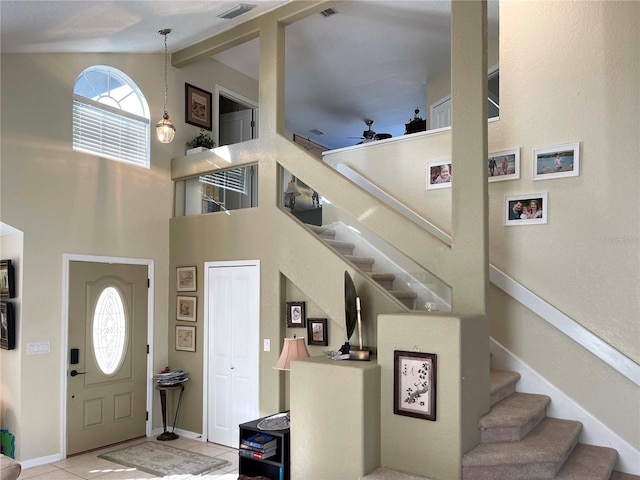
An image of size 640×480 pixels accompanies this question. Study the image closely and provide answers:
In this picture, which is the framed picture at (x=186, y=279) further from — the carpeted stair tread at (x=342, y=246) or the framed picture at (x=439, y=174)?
the framed picture at (x=439, y=174)

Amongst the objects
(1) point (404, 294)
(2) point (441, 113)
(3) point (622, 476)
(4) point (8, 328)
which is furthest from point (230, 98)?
(3) point (622, 476)

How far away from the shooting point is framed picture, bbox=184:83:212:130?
23.4 feet

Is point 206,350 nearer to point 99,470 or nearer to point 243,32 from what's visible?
point 99,470

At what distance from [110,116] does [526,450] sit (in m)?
5.70

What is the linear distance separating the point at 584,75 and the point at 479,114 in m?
1.28

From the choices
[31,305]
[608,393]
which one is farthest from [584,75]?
[31,305]

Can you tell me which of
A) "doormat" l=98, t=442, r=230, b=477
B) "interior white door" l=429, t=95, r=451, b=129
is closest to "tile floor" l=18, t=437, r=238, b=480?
"doormat" l=98, t=442, r=230, b=477

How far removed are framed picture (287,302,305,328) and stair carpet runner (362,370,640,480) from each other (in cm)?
203

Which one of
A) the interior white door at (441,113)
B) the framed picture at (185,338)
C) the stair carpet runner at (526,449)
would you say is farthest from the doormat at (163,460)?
the interior white door at (441,113)

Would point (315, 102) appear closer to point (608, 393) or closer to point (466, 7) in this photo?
point (466, 7)

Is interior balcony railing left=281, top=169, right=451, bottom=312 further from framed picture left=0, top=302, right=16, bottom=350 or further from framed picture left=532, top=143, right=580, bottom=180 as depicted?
framed picture left=0, top=302, right=16, bottom=350

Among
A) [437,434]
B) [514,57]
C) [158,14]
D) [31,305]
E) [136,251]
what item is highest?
[158,14]

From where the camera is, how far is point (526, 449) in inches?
145

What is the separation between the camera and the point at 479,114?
13.5 feet
